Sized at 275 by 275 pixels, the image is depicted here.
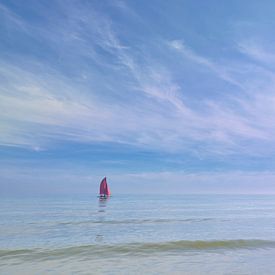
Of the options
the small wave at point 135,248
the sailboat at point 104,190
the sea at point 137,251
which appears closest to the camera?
the sea at point 137,251

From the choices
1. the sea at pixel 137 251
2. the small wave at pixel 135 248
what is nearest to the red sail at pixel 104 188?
the sea at pixel 137 251

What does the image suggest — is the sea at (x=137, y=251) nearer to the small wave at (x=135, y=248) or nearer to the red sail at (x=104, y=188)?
the small wave at (x=135, y=248)

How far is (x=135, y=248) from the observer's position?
22.4 meters

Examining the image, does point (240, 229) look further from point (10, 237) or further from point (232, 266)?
point (10, 237)

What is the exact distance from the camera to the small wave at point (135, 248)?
20.4m

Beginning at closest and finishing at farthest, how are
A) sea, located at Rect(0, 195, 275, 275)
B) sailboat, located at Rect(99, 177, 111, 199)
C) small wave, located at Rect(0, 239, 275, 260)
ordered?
sea, located at Rect(0, 195, 275, 275) → small wave, located at Rect(0, 239, 275, 260) → sailboat, located at Rect(99, 177, 111, 199)

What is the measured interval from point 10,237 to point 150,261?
14071 millimetres

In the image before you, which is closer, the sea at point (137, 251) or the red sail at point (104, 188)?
the sea at point (137, 251)

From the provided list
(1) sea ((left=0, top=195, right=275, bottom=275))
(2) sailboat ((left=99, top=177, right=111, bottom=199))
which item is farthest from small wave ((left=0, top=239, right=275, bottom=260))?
(2) sailboat ((left=99, top=177, right=111, bottom=199))

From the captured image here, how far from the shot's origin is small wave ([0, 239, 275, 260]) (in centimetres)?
2039

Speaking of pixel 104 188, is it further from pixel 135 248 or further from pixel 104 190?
pixel 135 248

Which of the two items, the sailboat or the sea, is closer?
the sea

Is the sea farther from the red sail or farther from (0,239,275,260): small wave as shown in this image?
the red sail

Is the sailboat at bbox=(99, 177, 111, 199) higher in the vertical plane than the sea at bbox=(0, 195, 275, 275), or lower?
higher
